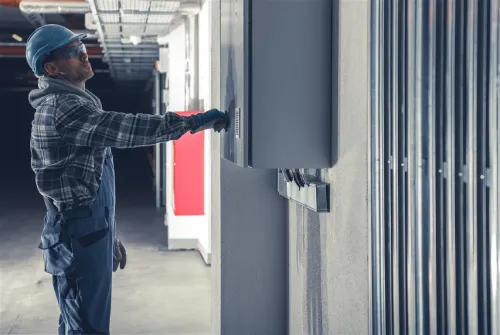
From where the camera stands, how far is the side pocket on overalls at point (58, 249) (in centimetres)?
256

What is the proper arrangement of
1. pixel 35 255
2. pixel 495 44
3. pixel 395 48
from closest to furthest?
pixel 495 44
pixel 395 48
pixel 35 255

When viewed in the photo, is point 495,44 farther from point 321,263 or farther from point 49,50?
point 49,50

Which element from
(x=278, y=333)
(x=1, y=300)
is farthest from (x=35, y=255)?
(x=278, y=333)

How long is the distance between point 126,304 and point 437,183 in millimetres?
3757

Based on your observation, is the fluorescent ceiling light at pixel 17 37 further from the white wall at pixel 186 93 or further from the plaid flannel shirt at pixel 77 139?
the plaid flannel shirt at pixel 77 139

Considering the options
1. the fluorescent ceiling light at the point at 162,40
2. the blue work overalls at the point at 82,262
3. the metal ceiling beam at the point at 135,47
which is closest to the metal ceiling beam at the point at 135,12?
the fluorescent ceiling light at the point at 162,40

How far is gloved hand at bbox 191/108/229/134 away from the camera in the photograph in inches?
93.7

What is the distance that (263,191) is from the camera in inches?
117

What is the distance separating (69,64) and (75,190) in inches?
21.7

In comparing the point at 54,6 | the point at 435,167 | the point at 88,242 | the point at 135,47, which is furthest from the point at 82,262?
the point at 135,47

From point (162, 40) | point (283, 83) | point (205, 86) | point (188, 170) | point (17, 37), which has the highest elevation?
point (17, 37)

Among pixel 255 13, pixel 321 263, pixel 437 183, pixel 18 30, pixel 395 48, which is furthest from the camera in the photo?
pixel 18 30

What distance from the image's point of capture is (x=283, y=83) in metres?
2.11

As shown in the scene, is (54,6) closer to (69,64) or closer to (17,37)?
(69,64)
